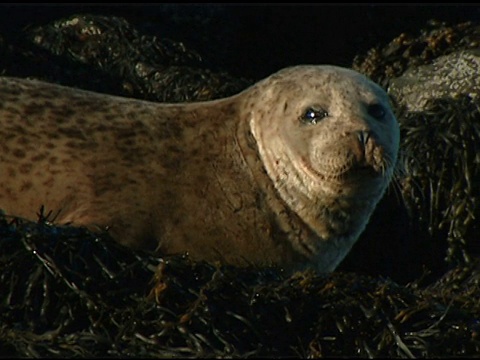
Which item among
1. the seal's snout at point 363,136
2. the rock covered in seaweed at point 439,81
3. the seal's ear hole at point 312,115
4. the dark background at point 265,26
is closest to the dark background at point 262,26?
the dark background at point 265,26

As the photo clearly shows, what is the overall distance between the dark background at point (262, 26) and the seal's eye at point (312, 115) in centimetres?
293

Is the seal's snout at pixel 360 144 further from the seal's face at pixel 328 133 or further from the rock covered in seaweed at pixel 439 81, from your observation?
the rock covered in seaweed at pixel 439 81

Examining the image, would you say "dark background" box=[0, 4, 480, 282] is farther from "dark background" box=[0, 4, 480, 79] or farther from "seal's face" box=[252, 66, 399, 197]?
"seal's face" box=[252, 66, 399, 197]

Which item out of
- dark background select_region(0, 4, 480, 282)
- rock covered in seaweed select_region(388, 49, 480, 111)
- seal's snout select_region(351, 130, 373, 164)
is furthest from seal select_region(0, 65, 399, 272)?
dark background select_region(0, 4, 480, 282)

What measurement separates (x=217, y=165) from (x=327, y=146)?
0.57m

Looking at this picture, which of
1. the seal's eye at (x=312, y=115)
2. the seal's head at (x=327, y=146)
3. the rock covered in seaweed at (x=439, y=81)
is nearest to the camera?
the seal's head at (x=327, y=146)

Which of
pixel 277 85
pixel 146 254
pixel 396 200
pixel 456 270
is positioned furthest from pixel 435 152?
pixel 146 254

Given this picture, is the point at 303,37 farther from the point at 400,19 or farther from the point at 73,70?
the point at 73,70

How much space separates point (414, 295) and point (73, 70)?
3926 millimetres

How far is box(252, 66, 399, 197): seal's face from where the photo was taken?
251 inches

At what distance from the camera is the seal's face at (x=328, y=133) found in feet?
20.9

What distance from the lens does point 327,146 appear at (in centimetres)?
642

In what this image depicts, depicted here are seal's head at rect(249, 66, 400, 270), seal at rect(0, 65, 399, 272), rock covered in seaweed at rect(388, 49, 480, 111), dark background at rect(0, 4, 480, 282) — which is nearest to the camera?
seal at rect(0, 65, 399, 272)

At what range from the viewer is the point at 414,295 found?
5852 mm
